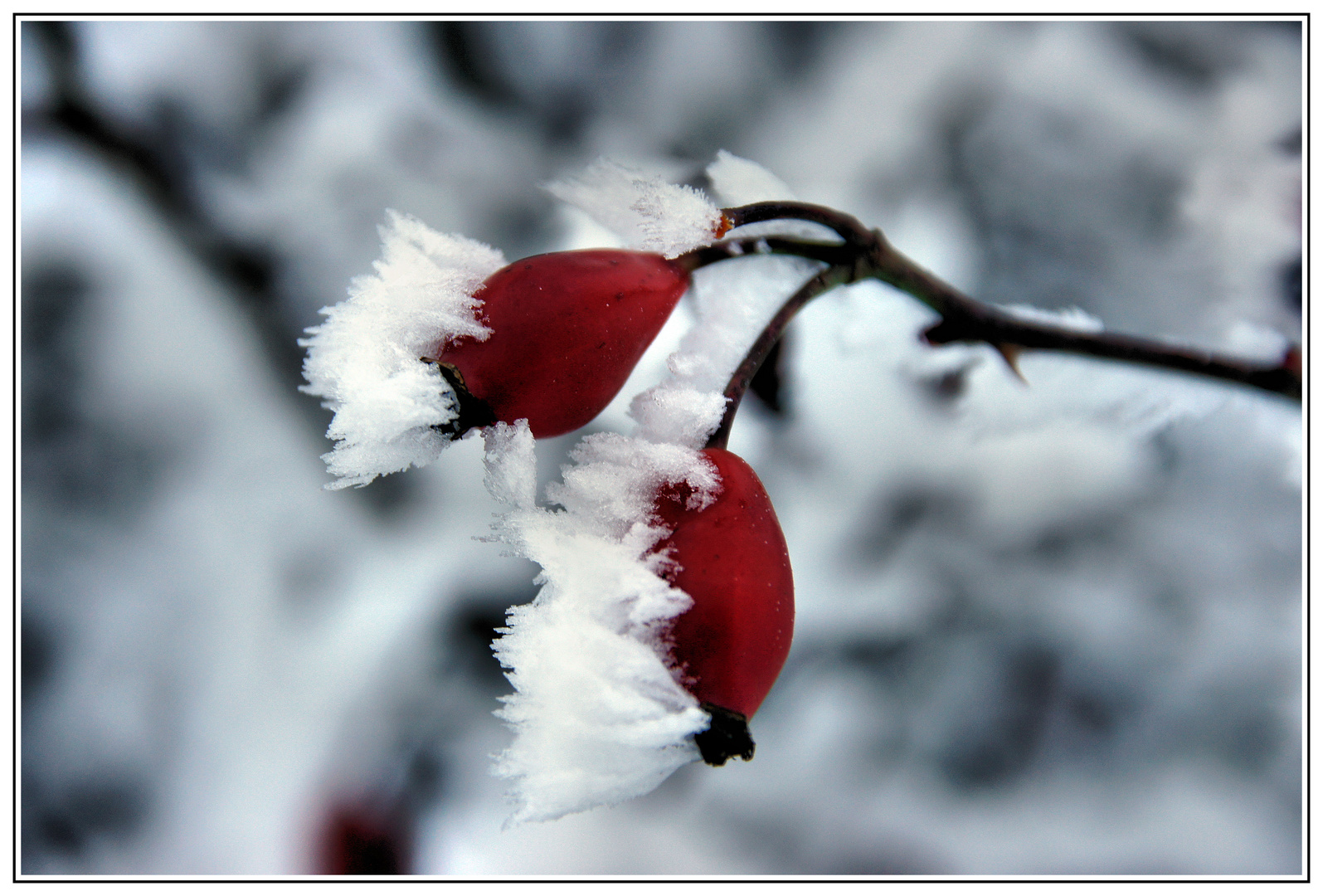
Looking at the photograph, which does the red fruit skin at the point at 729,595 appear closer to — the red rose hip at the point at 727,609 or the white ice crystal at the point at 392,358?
the red rose hip at the point at 727,609

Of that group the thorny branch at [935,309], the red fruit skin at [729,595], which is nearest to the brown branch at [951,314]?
the thorny branch at [935,309]

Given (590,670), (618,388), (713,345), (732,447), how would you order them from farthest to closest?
1. (732,447)
2. (713,345)
3. (618,388)
4. (590,670)

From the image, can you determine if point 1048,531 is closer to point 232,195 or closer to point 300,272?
point 300,272

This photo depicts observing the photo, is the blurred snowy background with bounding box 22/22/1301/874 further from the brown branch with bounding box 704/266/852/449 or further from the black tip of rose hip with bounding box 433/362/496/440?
the black tip of rose hip with bounding box 433/362/496/440

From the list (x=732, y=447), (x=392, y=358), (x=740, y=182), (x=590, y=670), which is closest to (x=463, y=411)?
(x=392, y=358)

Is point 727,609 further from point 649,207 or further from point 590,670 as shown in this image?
point 649,207

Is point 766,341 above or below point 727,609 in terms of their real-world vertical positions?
above

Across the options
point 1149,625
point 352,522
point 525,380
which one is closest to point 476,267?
point 525,380
